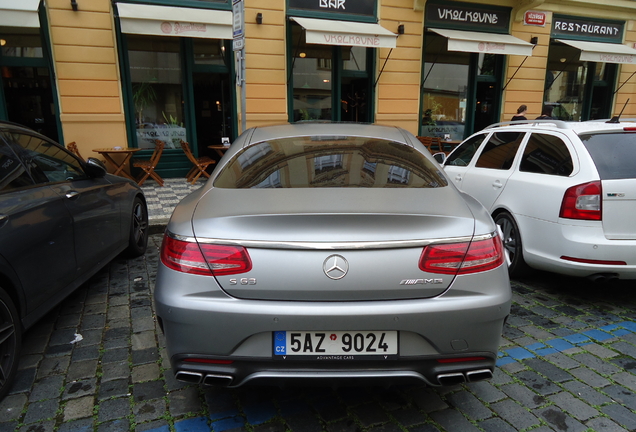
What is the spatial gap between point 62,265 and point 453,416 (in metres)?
2.87

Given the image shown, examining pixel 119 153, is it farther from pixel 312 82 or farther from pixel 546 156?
pixel 546 156

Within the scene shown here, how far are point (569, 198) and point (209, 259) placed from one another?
10.3 ft

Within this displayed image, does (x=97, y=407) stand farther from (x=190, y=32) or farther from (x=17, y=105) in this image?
(x=17, y=105)

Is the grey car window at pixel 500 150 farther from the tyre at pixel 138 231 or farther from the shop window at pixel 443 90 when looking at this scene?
the shop window at pixel 443 90

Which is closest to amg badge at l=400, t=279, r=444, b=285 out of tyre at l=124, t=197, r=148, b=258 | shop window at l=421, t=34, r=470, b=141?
tyre at l=124, t=197, r=148, b=258

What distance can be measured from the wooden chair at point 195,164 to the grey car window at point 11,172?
20.5 ft

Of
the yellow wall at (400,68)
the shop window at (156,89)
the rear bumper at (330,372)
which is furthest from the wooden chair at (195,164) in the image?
the rear bumper at (330,372)

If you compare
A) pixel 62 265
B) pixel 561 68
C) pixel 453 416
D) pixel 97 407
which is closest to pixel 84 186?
pixel 62 265

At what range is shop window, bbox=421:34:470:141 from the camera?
39.2ft

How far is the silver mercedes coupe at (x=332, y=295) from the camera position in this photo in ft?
6.53

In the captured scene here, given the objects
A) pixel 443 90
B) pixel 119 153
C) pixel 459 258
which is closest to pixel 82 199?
pixel 459 258

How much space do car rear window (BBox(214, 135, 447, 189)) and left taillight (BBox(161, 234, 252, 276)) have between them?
0.58 meters

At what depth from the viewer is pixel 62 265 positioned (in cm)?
328

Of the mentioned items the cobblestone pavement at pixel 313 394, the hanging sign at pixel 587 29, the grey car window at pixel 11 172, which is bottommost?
the cobblestone pavement at pixel 313 394
